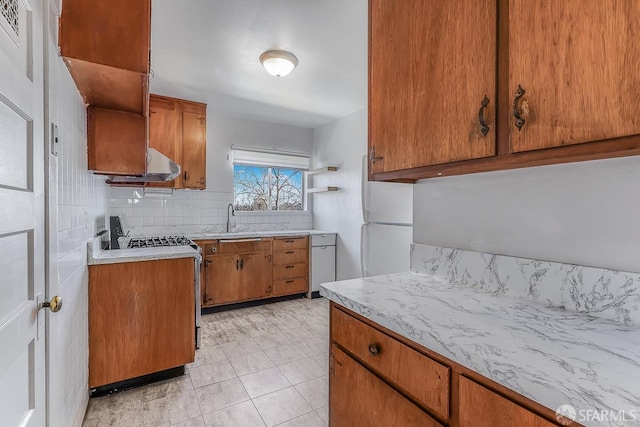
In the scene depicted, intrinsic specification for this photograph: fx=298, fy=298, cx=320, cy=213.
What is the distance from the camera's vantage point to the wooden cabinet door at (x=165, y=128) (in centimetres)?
335

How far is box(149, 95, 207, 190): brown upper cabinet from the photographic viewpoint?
11.1ft

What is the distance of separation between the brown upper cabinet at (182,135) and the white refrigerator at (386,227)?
80.8 inches

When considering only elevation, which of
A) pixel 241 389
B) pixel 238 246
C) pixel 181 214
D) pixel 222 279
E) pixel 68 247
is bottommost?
pixel 241 389

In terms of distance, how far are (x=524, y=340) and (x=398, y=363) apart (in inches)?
14.0

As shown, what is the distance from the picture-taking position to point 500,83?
0.90m

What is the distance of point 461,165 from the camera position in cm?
103

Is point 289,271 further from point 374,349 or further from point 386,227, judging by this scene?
point 374,349

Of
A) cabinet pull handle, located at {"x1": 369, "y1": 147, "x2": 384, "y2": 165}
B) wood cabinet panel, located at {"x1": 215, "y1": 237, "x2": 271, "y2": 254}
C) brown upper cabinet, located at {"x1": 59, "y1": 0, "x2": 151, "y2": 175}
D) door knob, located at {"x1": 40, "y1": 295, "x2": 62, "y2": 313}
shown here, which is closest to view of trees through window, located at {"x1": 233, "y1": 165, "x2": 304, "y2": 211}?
wood cabinet panel, located at {"x1": 215, "y1": 237, "x2": 271, "y2": 254}

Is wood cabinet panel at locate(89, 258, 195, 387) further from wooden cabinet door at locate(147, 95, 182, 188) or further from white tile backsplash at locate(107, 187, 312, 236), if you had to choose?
wooden cabinet door at locate(147, 95, 182, 188)

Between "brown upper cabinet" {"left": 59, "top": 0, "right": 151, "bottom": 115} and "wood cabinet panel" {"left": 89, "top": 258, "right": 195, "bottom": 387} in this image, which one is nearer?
"brown upper cabinet" {"left": 59, "top": 0, "right": 151, "bottom": 115}

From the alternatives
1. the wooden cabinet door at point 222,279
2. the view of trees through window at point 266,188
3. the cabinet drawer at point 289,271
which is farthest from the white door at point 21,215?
the view of trees through window at point 266,188

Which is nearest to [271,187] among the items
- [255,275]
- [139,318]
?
[255,275]

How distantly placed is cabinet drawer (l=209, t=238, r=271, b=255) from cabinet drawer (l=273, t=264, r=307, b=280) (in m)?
0.31

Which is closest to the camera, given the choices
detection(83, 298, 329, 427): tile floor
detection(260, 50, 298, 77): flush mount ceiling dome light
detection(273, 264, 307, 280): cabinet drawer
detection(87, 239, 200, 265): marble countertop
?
detection(83, 298, 329, 427): tile floor
